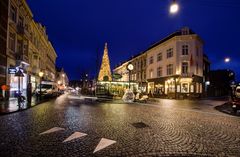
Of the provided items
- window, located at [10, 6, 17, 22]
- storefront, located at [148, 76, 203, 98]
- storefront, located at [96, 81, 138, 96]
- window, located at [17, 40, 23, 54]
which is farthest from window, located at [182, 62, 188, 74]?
window, located at [10, 6, 17, 22]

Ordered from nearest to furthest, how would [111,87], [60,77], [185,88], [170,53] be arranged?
[111,87], [185,88], [170,53], [60,77]

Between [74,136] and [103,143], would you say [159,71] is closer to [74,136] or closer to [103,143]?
[74,136]

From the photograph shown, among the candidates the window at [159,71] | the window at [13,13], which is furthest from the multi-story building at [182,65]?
the window at [13,13]

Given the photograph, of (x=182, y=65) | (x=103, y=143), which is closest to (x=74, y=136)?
(x=103, y=143)

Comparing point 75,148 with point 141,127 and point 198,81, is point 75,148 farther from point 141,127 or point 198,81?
point 198,81

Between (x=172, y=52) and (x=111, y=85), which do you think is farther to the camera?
(x=172, y=52)

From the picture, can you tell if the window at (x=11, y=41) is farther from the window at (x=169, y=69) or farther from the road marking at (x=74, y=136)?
the window at (x=169, y=69)

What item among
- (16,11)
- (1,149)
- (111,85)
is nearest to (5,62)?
(16,11)

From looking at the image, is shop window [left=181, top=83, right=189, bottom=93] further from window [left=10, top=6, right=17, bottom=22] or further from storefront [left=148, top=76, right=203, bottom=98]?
window [left=10, top=6, right=17, bottom=22]

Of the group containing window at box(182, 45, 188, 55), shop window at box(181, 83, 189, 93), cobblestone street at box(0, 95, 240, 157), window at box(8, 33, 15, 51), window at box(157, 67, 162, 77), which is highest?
window at box(182, 45, 188, 55)

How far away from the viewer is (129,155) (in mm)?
4980

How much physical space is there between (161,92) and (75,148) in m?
37.6

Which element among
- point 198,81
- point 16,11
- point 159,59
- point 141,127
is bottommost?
point 141,127

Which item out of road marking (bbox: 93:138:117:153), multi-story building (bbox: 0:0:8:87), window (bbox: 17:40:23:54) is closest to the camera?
road marking (bbox: 93:138:117:153)
